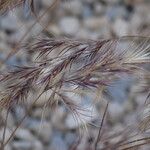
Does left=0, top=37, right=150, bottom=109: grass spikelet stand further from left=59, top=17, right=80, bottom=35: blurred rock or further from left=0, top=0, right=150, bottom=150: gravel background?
left=59, top=17, right=80, bottom=35: blurred rock

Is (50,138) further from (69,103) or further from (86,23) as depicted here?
(69,103)

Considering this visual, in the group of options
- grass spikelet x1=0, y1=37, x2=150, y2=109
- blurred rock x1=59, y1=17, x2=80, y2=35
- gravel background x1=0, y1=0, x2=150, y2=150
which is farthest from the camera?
blurred rock x1=59, y1=17, x2=80, y2=35

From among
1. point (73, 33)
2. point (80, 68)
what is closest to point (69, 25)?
point (73, 33)

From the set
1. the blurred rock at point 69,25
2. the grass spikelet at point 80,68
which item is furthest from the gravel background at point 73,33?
the grass spikelet at point 80,68

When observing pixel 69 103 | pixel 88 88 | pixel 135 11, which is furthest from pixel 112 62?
pixel 135 11

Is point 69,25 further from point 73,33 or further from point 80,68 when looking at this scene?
point 80,68

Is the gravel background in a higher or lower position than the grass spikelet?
higher

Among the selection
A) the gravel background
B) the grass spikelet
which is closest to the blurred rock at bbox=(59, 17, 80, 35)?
the gravel background

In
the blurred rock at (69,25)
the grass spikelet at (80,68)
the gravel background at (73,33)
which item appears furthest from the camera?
the blurred rock at (69,25)

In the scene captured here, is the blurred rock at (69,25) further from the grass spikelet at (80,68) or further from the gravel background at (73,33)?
the grass spikelet at (80,68)

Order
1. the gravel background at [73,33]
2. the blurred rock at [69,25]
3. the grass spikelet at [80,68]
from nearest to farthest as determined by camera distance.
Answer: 1. the grass spikelet at [80,68]
2. the gravel background at [73,33]
3. the blurred rock at [69,25]

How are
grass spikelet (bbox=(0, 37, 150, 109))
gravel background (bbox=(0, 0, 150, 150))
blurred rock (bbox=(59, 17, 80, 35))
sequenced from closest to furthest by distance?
grass spikelet (bbox=(0, 37, 150, 109)) < gravel background (bbox=(0, 0, 150, 150)) < blurred rock (bbox=(59, 17, 80, 35))
